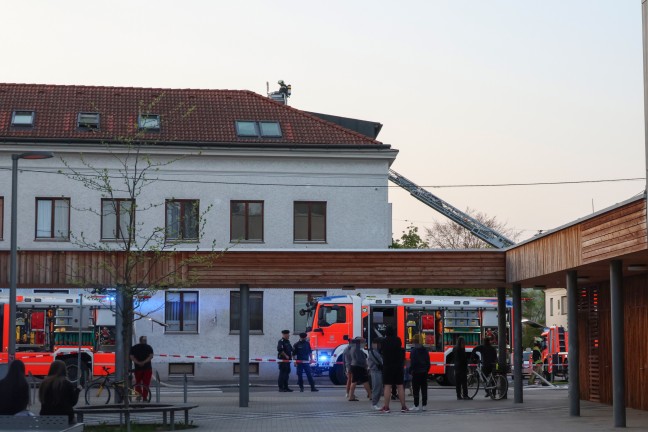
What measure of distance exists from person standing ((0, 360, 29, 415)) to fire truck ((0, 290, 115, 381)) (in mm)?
20743

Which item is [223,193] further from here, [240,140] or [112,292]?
[112,292]

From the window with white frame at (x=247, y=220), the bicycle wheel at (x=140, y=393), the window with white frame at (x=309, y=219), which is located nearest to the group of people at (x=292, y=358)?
the bicycle wheel at (x=140, y=393)

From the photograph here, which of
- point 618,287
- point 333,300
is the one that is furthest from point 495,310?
point 618,287

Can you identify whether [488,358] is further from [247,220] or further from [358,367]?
[247,220]

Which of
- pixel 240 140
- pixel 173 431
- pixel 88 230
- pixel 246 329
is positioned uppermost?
pixel 240 140

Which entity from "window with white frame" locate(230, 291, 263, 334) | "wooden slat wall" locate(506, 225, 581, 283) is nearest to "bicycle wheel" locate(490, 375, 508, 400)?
"wooden slat wall" locate(506, 225, 581, 283)

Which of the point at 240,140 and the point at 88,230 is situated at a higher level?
the point at 240,140

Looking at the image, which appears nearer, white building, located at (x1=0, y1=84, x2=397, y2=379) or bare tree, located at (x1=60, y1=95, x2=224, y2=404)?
bare tree, located at (x1=60, y1=95, x2=224, y2=404)

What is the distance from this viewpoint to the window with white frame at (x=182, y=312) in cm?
4769

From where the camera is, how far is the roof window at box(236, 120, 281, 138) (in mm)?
49334

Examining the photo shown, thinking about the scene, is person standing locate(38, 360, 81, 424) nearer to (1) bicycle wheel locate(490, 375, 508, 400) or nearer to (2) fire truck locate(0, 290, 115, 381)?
(1) bicycle wheel locate(490, 375, 508, 400)

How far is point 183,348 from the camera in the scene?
4738 cm

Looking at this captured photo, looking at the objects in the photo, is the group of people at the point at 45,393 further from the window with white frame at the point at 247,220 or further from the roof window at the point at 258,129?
the roof window at the point at 258,129

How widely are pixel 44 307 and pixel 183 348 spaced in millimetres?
10054
